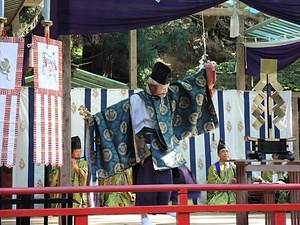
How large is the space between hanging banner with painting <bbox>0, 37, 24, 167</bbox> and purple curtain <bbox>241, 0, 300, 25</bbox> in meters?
2.42

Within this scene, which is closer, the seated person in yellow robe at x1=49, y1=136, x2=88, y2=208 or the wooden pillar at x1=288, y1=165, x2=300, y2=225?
the wooden pillar at x1=288, y1=165, x2=300, y2=225

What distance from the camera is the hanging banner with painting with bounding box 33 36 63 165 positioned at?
14.3 ft

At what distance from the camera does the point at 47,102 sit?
4.41 m

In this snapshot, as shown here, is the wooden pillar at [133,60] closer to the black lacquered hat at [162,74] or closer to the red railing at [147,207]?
the black lacquered hat at [162,74]

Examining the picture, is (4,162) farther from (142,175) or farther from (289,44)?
(289,44)

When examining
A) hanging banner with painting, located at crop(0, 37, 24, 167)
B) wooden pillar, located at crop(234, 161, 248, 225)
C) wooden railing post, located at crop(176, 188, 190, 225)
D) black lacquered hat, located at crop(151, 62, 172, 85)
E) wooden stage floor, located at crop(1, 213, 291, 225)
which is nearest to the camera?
wooden railing post, located at crop(176, 188, 190, 225)

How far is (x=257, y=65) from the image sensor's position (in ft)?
29.5

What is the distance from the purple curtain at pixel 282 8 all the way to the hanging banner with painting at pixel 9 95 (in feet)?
7.93

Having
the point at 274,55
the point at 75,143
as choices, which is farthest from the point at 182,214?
the point at 274,55

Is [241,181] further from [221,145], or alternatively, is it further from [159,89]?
[221,145]

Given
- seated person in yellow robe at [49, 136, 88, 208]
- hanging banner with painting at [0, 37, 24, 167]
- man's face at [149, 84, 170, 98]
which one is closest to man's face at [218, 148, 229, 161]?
seated person in yellow robe at [49, 136, 88, 208]

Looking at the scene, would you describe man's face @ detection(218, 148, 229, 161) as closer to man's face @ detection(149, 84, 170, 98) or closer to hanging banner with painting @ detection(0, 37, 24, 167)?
man's face @ detection(149, 84, 170, 98)

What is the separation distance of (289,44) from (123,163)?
4.02 metres

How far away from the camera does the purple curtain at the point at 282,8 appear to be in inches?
226
